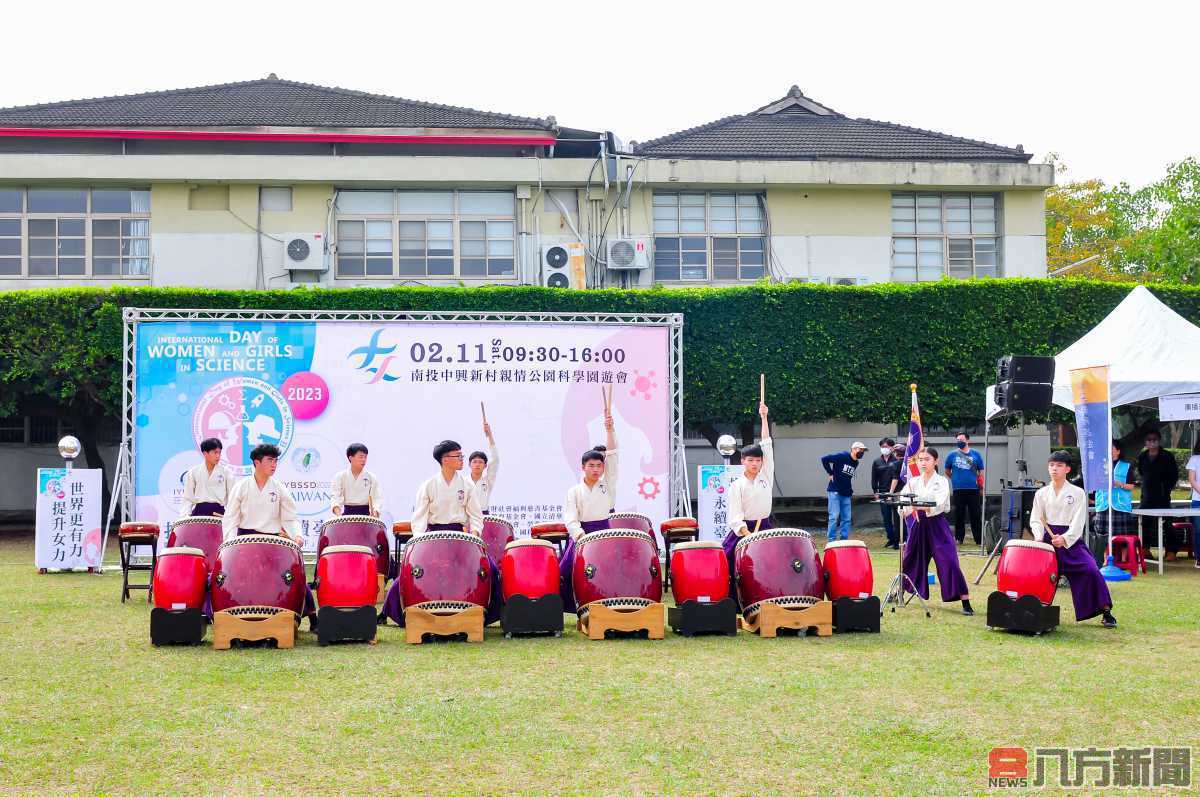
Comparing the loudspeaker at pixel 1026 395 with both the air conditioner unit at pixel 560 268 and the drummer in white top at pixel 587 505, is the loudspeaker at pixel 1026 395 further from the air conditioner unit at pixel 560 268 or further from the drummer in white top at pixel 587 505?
the air conditioner unit at pixel 560 268

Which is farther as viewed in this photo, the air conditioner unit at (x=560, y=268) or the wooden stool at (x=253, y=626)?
the air conditioner unit at (x=560, y=268)

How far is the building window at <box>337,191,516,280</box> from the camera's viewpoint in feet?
71.0

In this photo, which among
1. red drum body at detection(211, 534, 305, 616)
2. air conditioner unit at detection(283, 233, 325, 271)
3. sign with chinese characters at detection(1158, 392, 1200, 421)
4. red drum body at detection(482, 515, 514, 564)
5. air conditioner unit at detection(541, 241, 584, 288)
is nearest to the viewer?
red drum body at detection(211, 534, 305, 616)

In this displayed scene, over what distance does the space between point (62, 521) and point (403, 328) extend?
13.7ft

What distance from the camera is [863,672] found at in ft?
22.7

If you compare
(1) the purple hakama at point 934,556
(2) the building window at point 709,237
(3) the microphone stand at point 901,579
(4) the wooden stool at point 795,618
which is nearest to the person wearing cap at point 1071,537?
(1) the purple hakama at point 934,556

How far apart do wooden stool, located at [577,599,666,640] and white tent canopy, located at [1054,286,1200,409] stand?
7174 millimetres

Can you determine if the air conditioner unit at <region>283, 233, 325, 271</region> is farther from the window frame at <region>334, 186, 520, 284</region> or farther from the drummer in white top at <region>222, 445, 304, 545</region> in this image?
the drummer in white top at <region>222, 445, 304, 545</region>

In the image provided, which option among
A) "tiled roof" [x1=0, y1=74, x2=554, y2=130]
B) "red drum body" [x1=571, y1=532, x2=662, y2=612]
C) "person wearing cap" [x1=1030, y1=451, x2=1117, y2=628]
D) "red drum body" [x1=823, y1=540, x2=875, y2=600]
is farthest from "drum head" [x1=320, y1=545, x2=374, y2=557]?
"tiled roof" [x1=0, y1=74, x2=554, y2=130]

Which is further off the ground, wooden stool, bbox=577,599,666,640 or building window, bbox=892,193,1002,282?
building window, bbox=892,193,1002,282

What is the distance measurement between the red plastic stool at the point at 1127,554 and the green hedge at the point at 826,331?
5.74m

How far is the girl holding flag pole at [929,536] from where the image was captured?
9.66m

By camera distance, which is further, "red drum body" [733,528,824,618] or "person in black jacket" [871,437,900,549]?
"person in black jacket" [871,437,900,549]

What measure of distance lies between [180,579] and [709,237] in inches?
605
